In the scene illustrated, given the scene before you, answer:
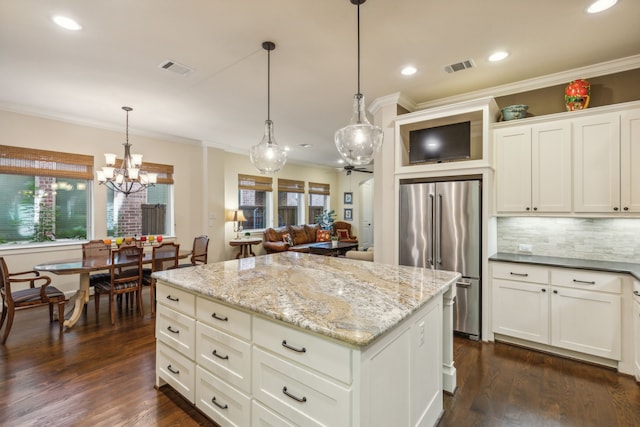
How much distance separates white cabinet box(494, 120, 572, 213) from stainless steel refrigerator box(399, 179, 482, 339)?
0.36m

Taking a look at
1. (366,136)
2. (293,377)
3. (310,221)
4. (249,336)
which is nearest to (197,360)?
(249,336)

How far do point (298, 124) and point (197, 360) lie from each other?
4051 mm

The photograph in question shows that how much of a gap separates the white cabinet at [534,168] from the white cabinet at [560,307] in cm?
67

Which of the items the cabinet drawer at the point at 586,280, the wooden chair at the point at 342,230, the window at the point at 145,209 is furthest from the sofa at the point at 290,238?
the cabinet drawer at the point at 586,280

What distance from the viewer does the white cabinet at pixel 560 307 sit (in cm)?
261

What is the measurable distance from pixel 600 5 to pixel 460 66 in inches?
42.4

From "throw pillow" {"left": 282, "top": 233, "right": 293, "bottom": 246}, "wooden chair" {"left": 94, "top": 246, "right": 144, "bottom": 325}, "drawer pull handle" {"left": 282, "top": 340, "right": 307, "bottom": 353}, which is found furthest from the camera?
"throw pillow" {"left": 282, "top": 233, "right": 293, "bottom": 246}

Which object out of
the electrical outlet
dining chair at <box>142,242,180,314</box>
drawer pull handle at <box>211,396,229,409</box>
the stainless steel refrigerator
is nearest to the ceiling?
the stainless steel refrigerator

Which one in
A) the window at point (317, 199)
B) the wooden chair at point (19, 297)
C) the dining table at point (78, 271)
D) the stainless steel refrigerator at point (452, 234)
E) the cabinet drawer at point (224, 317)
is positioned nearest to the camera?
the cabinet drawer at point (224, 317)

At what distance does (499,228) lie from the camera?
142 inches

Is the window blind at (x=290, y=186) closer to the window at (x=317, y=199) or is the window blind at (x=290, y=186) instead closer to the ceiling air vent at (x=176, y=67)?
the window at (x=317, y=199)

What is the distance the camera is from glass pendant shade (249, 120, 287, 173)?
286cm

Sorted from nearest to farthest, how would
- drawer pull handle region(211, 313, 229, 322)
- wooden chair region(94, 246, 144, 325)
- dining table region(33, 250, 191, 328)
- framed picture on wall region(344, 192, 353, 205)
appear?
drawer pull handle region(211, 313, 229, 322) → dining table region(33, 250, 191, 328) → wooden chair region(94, 246, 144, 325) → framed picture on wall region(344, 192, 353, 205)

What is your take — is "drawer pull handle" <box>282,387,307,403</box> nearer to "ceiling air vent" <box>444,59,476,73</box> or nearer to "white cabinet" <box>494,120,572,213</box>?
"white cabinet" <box>494,120,572,213</box>
